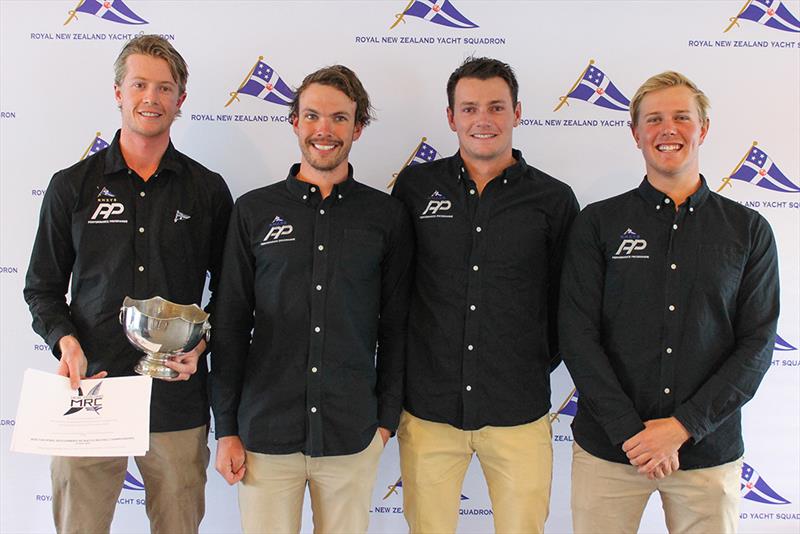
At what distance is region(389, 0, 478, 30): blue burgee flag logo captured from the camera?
9.54 feet

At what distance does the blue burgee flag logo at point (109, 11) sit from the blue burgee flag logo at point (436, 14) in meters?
1.25

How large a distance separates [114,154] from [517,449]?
185cm

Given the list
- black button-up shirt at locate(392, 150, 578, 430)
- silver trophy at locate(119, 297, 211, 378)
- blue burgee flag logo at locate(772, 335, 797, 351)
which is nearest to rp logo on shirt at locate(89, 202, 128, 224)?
silver trophy at locate(119, 297, 211, 378)

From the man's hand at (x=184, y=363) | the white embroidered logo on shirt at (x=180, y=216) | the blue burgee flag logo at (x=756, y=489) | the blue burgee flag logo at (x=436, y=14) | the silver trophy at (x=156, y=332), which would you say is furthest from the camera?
the blue burgee flag logo at (x=756, y=489)

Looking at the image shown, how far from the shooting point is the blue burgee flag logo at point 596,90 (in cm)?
293

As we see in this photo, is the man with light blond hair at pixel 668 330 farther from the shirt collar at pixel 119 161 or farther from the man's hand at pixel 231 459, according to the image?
the shirt collar at pixel 119 161

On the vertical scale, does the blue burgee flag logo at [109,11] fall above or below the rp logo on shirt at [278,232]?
above

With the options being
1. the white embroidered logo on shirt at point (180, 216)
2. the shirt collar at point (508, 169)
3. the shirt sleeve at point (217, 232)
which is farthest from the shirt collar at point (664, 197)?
the white embroidered logo on shirt at point (180, 216)

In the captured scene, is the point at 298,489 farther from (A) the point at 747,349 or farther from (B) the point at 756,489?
(B) the point at 756,489

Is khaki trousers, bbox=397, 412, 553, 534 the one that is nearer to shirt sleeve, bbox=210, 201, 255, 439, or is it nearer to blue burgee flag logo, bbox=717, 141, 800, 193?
shirt sleeve, bbox=210, 201, 255, 439

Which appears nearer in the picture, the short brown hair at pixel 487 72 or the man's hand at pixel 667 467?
the man's hand at pixel 667 467

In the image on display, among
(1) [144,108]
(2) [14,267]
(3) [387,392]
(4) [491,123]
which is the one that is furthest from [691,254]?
(2) [14,267]

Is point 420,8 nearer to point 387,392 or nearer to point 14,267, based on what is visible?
point 387,392

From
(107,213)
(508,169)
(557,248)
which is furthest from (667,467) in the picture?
(107,213)
